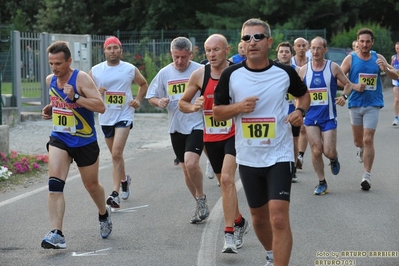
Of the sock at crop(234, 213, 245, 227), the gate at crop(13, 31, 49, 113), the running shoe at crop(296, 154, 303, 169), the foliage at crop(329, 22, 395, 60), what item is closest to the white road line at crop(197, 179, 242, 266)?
the sock at crop(234, 213, 245, 227)

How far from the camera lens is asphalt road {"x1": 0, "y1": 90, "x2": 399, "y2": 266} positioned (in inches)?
286

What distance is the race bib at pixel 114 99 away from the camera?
10492mm

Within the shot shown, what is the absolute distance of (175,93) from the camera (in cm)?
965

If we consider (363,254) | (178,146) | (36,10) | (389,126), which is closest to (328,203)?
(178,146)

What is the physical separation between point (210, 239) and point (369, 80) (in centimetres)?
437

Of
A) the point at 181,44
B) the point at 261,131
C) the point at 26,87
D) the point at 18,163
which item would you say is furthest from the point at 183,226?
the point at 26,87

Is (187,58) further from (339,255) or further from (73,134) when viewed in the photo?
(339,255)

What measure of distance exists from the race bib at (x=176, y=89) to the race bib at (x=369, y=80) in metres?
3.01

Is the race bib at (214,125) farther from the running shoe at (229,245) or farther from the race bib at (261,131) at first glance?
the race bib at (261,131)

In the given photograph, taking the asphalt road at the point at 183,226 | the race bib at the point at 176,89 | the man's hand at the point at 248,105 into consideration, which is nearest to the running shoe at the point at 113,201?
the asphalt road at the point at 183,226

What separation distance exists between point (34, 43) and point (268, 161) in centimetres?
1692

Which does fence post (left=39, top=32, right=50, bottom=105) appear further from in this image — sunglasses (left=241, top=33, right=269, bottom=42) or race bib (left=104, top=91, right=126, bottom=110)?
sunglasses (left=241, top=33, right=269, bottom=42)

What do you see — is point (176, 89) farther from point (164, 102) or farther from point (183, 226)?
point (183, 226)

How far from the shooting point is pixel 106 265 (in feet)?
23.0
